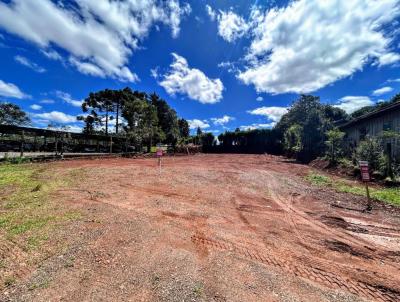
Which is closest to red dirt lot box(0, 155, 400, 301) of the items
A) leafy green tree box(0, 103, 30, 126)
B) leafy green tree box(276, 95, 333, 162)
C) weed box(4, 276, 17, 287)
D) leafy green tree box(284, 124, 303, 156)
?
weed box(4, 276, 17, 287)

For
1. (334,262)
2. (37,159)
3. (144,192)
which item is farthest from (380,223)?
(37,159)

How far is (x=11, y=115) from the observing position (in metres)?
30.9

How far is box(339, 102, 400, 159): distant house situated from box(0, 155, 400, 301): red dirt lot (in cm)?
756

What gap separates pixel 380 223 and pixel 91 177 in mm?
9327

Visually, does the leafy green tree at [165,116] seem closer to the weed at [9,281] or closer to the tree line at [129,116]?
the tree line at [129,116]

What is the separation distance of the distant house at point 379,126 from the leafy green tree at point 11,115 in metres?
38.8

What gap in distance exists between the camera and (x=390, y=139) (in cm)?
1374

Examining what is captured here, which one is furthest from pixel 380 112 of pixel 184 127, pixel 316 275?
pixel 184 127

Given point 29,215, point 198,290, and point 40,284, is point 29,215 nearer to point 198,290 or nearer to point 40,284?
point 40,284

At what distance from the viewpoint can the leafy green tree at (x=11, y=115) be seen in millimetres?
30078

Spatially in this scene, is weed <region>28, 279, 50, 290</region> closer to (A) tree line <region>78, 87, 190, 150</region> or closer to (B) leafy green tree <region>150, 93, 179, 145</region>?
(A) tree line <region>78, 87, 190, 150</region>

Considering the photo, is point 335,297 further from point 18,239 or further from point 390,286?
point 18,239

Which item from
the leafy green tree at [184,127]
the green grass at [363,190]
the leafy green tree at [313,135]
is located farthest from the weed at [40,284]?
the leafy green tree at [184,127]

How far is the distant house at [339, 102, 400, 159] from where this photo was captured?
13328 mm
